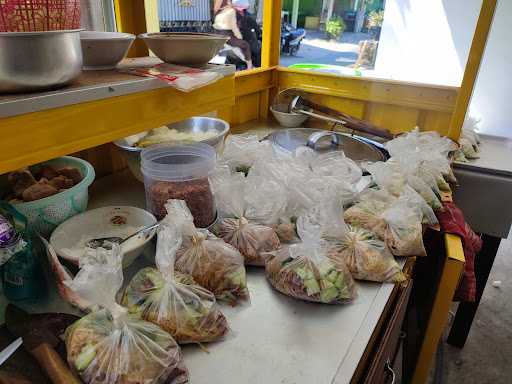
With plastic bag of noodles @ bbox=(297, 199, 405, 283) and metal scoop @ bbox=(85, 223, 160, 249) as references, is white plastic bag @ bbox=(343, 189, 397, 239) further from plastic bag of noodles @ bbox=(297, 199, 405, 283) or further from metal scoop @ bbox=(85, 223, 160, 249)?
metal scoop @ bbox=(85, 223, 160, 249)

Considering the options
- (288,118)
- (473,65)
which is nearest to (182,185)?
(288,118)

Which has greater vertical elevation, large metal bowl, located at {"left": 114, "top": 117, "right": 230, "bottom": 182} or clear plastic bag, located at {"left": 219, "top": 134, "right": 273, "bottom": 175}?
large metal bowl, located at {"left": 114, "top": 117, "right": 230, "bottom": 182}

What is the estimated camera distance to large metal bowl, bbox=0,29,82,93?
51cm

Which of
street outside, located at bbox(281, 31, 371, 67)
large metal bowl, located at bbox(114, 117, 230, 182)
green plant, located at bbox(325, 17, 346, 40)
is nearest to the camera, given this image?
large metal bowl, located at bbox(114, 117, 230, 182)

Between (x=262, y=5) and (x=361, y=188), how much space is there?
1.20 metres

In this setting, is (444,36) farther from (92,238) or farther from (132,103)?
(92,238)

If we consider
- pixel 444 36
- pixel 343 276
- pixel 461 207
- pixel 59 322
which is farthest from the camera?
pixel 444 36

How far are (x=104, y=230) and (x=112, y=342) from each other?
1.28ft

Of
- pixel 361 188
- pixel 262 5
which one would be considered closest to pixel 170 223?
pixel 361 188

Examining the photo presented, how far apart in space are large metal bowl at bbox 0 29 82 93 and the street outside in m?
1.49

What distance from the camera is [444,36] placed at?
1.97 meters

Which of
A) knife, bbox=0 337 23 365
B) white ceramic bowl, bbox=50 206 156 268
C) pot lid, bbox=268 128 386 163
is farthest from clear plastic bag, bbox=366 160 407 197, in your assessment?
knife, bbox=0 337 23 365

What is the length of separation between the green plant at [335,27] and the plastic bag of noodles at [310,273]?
2197 mm

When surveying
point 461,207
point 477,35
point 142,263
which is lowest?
point 461,207
